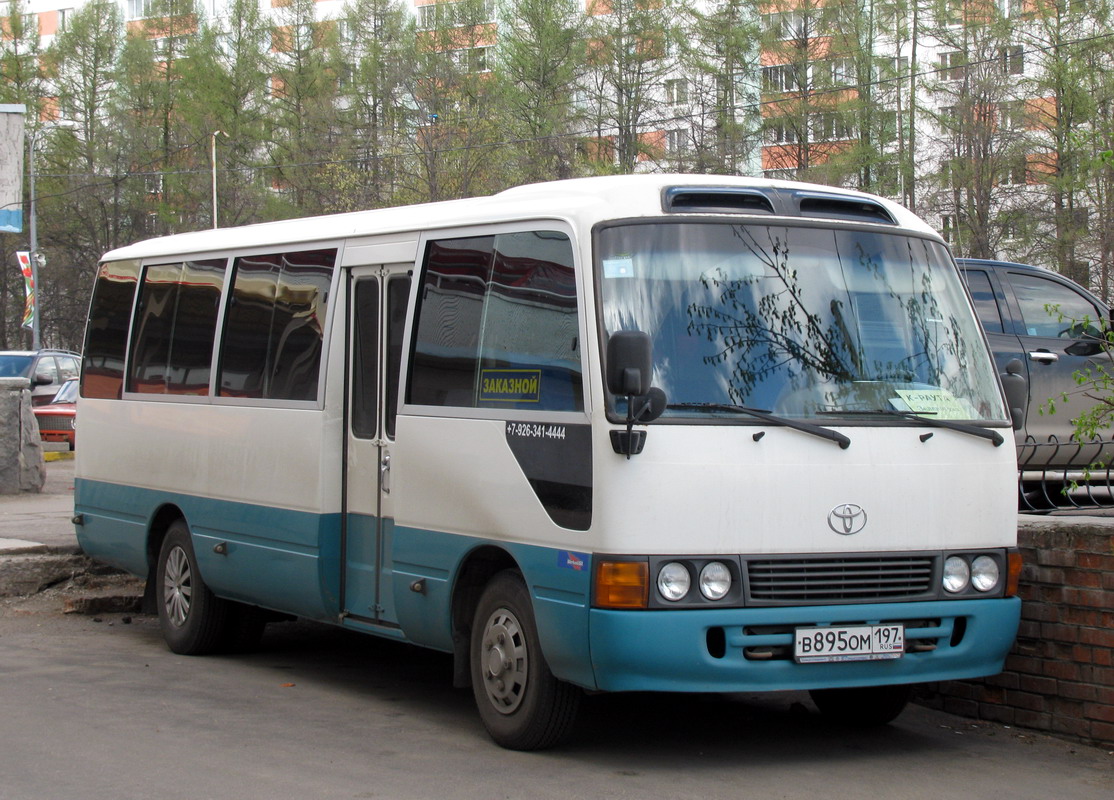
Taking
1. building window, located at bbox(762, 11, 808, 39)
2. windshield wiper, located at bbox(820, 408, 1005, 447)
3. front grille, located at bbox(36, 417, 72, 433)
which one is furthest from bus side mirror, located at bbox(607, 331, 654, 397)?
building window, located at bbox(762, 11, 808, 39)

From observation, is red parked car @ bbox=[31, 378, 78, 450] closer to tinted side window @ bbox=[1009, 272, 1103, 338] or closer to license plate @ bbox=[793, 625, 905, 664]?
tinted side window @ bbox=[1009, 272, 1103, 338]

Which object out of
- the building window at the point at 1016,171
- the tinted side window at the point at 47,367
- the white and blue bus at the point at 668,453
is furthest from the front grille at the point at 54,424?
the building window at the point at 1016,171

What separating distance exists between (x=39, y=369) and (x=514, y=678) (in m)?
25.6

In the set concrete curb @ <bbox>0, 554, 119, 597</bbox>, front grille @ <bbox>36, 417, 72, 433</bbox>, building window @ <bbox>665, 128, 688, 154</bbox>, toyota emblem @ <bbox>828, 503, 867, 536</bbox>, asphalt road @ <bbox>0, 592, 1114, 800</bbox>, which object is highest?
building window @ <bbox>665, 128, 688, 154</bbox>

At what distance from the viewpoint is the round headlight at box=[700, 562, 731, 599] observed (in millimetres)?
6152

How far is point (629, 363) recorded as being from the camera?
5.91 metres

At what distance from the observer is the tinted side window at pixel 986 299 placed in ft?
40.5

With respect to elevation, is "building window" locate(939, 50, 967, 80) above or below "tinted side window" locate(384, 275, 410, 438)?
above

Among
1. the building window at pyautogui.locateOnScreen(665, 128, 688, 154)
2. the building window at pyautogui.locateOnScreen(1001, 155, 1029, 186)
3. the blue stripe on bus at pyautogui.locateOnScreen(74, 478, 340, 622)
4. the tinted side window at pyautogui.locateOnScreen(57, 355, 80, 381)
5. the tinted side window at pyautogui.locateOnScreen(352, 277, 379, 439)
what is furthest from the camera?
the building window at pyautogui.locateOnScreen(665, 128, 688, 154)

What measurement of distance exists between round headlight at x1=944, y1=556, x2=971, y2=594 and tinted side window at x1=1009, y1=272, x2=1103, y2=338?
250 inches

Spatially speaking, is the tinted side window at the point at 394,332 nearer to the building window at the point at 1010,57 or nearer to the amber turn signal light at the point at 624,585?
the amber turn signal light at the point at 624,585

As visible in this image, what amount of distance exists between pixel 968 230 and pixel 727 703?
40778mm

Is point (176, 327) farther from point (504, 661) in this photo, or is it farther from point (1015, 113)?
point (1015, 113)

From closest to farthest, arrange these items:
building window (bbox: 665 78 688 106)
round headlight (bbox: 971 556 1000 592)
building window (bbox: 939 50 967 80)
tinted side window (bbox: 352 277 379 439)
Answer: round headlight (bbox: 971 556 1000 592) < tinted side window (bbox: 352 277 379 439) < building window (bbox: 939 50 967 80) < building window (bbox: 665 78 688 106)
